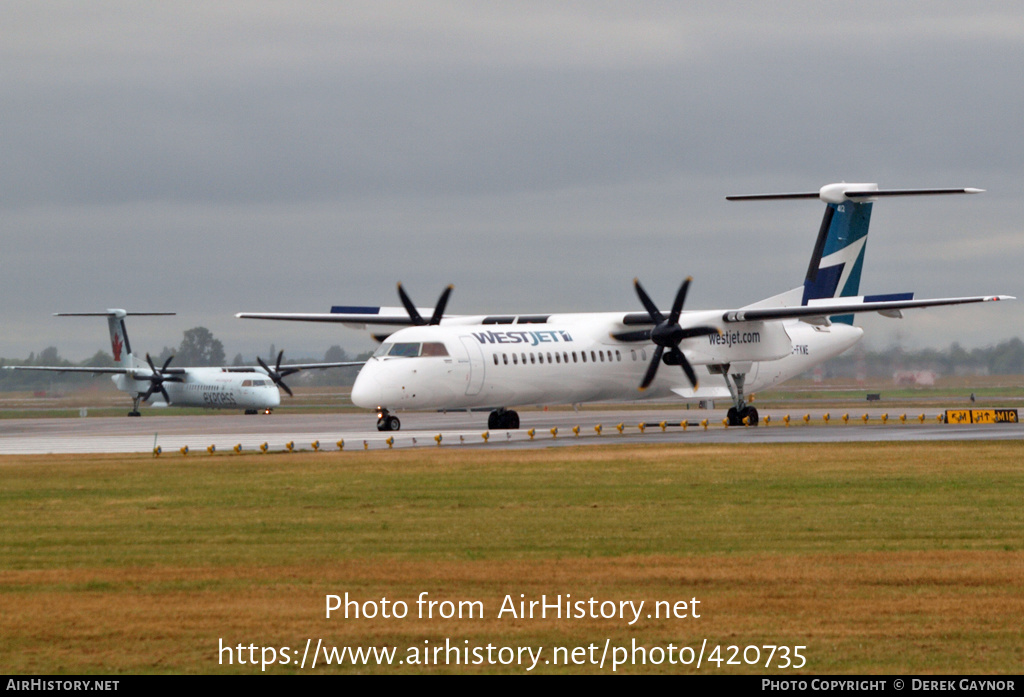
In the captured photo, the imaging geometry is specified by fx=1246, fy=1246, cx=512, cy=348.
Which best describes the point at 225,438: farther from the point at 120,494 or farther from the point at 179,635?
the point at 179,635

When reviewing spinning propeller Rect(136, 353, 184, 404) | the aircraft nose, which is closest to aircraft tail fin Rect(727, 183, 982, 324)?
the aircraft nose

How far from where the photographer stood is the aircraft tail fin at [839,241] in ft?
148

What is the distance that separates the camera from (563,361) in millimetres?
39812

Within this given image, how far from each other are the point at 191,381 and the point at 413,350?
39.5 meters

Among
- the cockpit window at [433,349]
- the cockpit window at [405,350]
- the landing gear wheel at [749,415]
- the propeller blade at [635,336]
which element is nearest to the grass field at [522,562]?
the cockpit window at [405,350]

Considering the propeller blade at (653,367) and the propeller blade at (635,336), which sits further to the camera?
the propeller blade at (635,336)

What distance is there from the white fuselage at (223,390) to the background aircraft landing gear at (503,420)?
30.8 m

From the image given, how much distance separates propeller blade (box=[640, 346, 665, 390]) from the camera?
39.4 metres

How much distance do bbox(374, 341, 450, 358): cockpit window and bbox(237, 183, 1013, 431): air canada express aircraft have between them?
4 centimetres

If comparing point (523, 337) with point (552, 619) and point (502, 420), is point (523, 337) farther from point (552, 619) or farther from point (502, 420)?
point (552, 619)

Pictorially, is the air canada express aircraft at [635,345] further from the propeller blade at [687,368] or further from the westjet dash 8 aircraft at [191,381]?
the westjet dash 8 aircraft at [191,381]

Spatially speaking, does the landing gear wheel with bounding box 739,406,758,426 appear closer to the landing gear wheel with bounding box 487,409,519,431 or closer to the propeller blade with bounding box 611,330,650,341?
the propeller blade with bounding box 611,330,650,341
